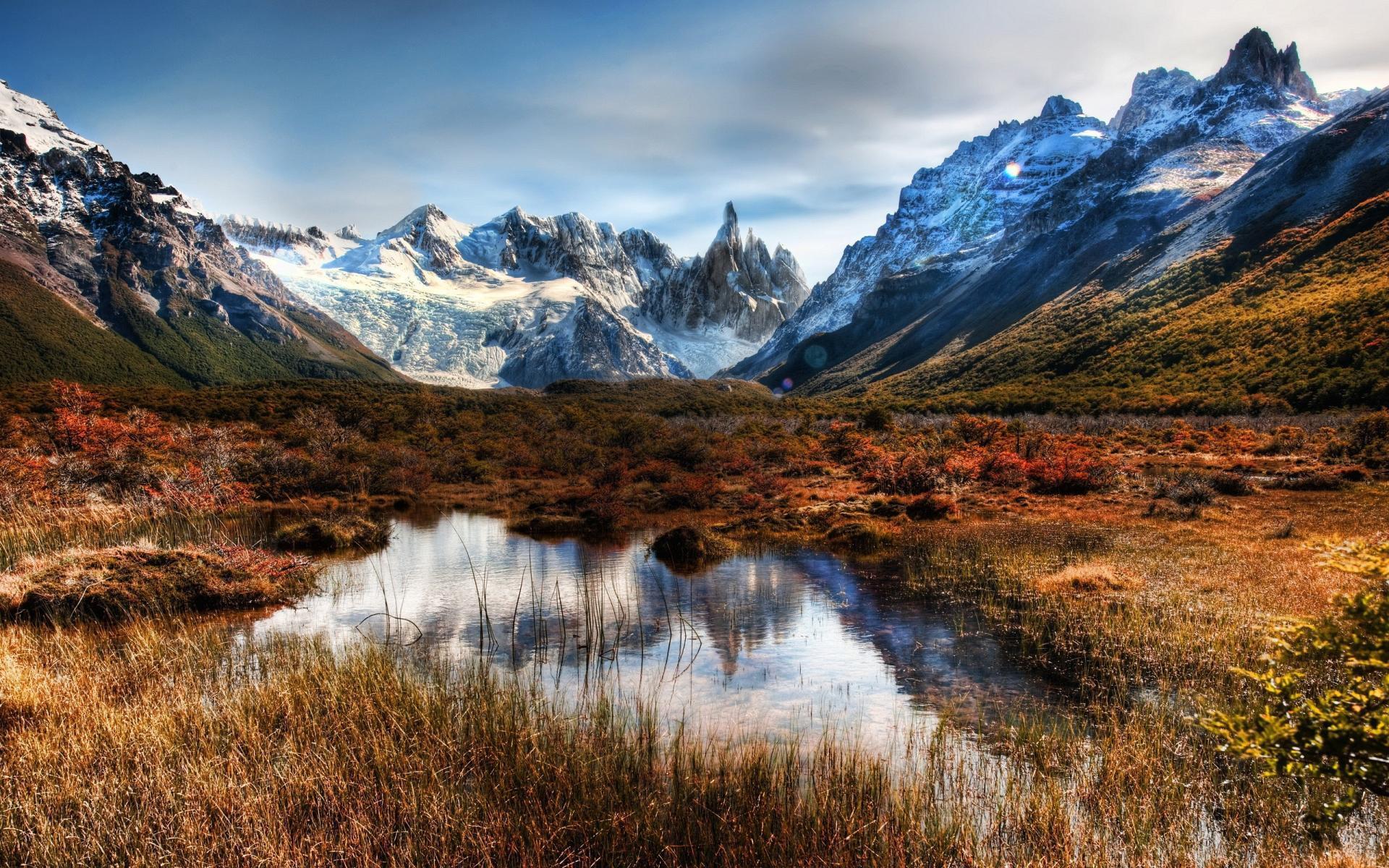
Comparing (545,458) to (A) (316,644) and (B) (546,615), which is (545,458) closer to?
(B) (546,615)

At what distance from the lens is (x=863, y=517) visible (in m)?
26.6

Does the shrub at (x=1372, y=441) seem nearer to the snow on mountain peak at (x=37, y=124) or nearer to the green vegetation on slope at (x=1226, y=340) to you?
the green vegetation on slope at (x=1226, y=340)

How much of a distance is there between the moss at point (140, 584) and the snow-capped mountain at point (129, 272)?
478ft

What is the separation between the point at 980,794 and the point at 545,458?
142 ft

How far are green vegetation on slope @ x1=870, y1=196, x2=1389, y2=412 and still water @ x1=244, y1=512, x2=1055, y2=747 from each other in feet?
173

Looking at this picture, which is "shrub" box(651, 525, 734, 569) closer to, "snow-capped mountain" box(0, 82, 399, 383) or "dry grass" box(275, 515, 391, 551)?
"dry grass" box(275, 515, 391, 551)

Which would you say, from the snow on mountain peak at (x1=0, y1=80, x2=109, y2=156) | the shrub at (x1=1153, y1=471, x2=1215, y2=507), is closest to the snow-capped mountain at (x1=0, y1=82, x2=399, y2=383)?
the snow on mountain peak at (x1=0, y1=80, x2=109, y2=156)

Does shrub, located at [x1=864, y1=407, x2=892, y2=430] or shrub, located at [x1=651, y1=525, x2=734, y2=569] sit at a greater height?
shrub, located at [x1=864, y1=407, x2=892, y2=430]

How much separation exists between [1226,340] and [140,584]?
91.1 m

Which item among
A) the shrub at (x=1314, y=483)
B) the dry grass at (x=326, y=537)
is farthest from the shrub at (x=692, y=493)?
the shrub at (x=1314, y=483)

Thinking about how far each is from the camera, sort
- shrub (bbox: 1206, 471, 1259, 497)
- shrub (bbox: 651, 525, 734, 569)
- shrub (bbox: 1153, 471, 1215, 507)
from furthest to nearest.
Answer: shrub (bbox: 1206, 471, 1259, 497) < shrub (bbox: 1153, 471, 1215, 507) < shrub (bbox: 651, 525, 734, 569)

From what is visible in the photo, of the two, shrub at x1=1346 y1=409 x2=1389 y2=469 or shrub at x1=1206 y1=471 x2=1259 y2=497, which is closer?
shrub at x1=1206 y1=471 x2=1259 y2=497

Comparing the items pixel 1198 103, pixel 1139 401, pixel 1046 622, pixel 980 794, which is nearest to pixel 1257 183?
pixel 1139 401

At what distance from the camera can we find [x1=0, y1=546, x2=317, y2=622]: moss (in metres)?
13.3
